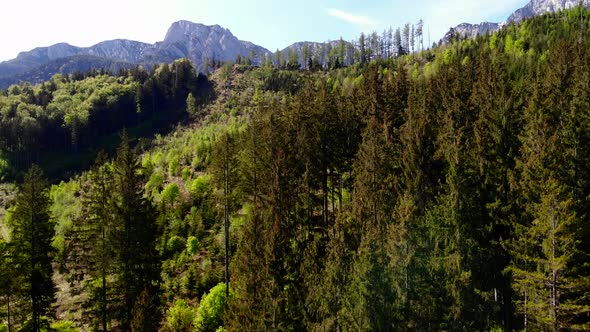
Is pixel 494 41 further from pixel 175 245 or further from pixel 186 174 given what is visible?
pixel 175 245

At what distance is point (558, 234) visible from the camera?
18828mm

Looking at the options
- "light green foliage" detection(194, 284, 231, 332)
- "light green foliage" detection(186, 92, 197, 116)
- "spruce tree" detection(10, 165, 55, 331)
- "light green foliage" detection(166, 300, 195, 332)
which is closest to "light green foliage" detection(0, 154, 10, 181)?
"light green foliage" detection(186, 92, 197, 116)

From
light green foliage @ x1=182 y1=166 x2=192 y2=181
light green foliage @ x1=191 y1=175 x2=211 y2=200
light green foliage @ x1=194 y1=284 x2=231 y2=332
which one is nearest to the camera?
light green foliage @ x1=194 y1=284 x2=231 y2=332

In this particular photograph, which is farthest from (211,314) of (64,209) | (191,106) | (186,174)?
(191,106)

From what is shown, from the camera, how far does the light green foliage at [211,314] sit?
1129 inches

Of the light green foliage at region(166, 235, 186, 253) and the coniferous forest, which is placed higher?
the coniferous forest

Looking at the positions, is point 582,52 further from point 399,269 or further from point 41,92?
point 41,92

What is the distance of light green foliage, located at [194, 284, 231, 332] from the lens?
28.7m

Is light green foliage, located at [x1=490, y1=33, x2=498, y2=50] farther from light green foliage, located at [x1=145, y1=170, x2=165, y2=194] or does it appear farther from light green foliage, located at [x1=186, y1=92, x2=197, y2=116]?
light green foliage, located at [x1=145, y1=170, x2=165, y2=194]

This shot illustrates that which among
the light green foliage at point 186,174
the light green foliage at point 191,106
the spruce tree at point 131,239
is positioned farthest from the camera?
the light green foliage at point 191,106

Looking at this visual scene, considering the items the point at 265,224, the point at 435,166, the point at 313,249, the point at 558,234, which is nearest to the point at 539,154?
the point at 558,234

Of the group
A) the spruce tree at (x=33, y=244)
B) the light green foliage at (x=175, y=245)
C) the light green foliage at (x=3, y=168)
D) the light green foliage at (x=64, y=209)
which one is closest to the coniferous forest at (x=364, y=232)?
the spruce tree at (x=33, y=244)

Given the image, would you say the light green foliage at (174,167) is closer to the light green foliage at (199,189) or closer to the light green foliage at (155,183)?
the light green foliage at (155,183)

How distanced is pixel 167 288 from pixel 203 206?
1246 cm
